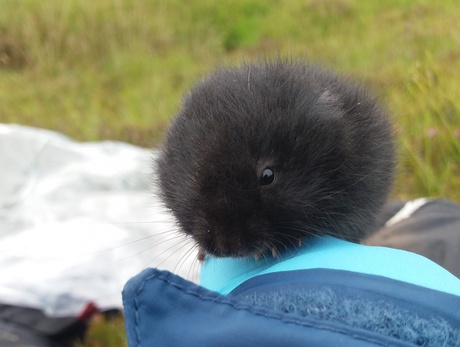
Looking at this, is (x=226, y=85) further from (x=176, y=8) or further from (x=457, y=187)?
(x=176, y=8)

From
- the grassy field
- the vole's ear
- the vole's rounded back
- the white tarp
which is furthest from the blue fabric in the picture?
A: the grassy field

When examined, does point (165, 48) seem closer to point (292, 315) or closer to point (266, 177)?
point (266, 177)

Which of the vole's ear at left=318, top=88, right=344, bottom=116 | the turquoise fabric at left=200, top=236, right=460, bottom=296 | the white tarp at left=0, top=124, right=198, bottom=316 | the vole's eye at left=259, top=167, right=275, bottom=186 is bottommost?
the white tarp at left=0, top=124, right=198, bottom=316

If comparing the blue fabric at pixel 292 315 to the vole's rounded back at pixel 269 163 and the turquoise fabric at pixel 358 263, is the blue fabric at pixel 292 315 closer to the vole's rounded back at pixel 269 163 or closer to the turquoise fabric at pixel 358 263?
the turquoise fabric at pixel 358 263

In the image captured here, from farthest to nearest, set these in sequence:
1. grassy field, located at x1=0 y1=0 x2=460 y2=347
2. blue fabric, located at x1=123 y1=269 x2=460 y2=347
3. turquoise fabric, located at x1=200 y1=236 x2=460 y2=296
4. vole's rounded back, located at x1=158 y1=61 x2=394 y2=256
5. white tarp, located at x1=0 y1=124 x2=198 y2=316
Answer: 1. grassy field, located at x1=0 y1=0 x2=460 y2=347
2. white tarp, located at x1=0 y1=124 x2=198 y2=316
3. vole's rounded back, located at x1=158 y1=61 x2=394 y2=256
4. turquoise fabric, located at x1=200 y1=236 x2=460 y2=296
5. blue fabric, located at x1=123 y1=269 x2=460 y2=347

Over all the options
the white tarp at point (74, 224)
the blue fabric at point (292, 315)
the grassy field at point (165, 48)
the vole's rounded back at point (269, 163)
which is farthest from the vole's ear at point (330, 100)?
the grassy field at point (165, 48)

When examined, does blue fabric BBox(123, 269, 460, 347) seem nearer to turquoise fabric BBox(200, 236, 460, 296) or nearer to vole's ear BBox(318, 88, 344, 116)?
turquoise fabric BBox(200, 236, 460, 296)

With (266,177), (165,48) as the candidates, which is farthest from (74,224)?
(165,48)

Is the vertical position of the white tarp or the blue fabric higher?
the blue fabric

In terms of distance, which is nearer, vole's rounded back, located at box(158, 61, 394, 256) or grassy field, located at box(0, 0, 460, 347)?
vole's rounded back, located at box(158, 61, 394, 256)
